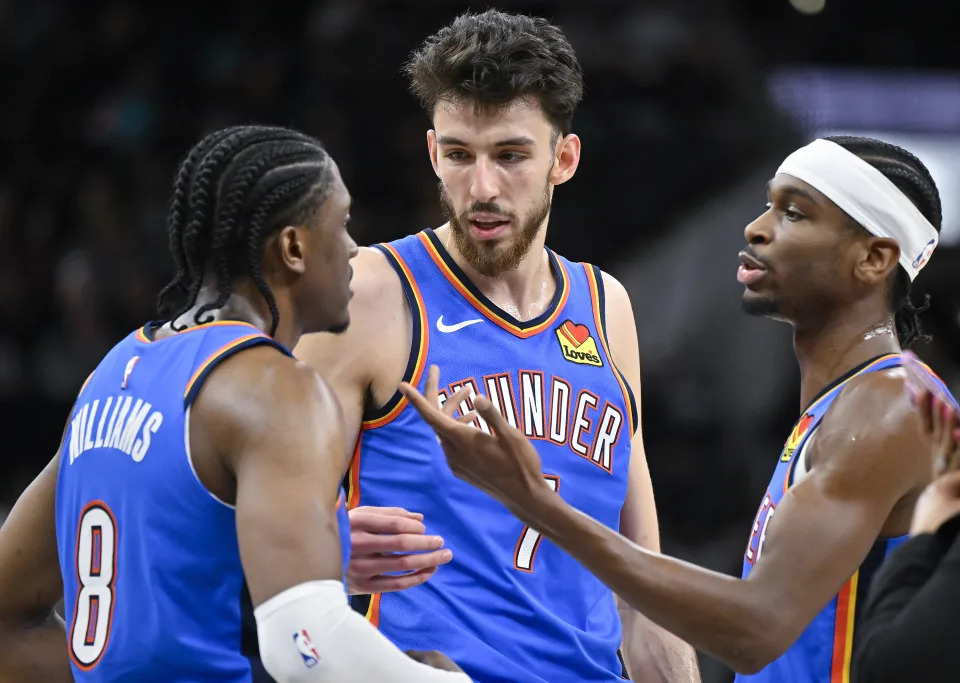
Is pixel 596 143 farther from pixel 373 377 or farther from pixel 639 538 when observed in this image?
pixel 373 377

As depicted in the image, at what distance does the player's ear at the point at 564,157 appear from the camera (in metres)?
4.28

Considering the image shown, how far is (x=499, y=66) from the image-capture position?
405 cm

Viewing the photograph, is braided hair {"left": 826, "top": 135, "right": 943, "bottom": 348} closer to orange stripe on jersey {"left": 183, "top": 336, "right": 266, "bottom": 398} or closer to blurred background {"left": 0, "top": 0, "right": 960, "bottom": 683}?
orange stripe on jersey {"left": 183, "top": 336, "right": 266, "bottom": 398}

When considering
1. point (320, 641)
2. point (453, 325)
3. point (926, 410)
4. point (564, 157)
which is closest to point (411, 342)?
point (453, 325)

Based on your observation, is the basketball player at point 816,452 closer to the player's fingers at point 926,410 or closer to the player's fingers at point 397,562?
the player's fingers at point 397,562

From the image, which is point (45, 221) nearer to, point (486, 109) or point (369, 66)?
point (369, 66)

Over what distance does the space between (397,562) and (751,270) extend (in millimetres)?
1409

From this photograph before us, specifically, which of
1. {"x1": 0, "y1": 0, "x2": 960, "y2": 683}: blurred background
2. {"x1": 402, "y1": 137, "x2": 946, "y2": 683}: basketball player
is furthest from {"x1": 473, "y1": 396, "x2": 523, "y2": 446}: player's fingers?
{"x1": 0, "y1": 0, "x2": 960, "y2": 683}: blurred background

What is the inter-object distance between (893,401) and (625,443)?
38.0 inches

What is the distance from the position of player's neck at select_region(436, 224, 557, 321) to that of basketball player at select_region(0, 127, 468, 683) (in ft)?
3.26

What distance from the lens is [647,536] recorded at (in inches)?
167

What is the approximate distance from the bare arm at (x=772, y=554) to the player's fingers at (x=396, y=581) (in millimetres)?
421

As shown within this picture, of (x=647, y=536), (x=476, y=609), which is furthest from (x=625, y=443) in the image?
(x=476, y=609)

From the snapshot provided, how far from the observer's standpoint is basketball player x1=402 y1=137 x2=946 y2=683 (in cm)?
313
